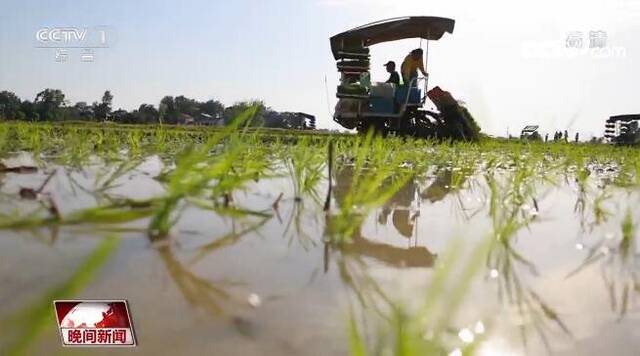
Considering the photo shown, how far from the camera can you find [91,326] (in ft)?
1.68

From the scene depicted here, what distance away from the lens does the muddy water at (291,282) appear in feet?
1.70

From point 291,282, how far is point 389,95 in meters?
6.30

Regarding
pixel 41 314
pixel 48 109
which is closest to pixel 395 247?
pixel 41 314

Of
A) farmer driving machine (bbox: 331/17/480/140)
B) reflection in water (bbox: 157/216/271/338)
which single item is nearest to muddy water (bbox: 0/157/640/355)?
reflection in water (bbox: 157/216/271/338)

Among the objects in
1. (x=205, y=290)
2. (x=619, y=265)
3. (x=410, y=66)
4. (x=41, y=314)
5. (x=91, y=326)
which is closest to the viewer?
(x=41, y=314)

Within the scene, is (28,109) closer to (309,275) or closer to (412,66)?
(412,66)

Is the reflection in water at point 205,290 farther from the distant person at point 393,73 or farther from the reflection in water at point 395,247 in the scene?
the distant person at point 393,73

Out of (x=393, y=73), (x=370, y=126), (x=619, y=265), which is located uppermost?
(x=393, y=73)

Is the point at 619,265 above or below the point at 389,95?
below

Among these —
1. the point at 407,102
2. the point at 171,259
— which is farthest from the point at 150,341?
the point at 407,102

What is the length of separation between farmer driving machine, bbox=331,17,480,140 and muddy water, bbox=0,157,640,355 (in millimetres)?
5657

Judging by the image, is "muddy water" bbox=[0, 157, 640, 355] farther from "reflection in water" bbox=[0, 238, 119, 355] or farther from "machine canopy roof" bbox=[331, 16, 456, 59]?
"machine canopy roof" bbox=[331, 16, 456, 59]

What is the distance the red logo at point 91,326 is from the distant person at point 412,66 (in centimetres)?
649

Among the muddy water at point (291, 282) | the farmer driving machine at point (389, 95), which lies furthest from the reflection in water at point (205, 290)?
the farmer driving machine at point (389, 95)
